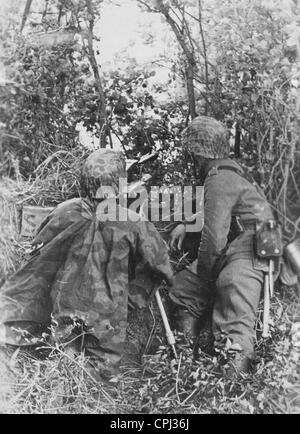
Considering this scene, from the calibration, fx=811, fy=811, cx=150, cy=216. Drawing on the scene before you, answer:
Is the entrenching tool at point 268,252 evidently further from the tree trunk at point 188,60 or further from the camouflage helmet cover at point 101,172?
the tree trunk at point 188,60

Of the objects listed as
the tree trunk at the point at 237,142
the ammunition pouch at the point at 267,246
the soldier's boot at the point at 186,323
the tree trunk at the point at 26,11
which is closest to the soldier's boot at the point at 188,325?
the soldier's boot at the point at 186,323

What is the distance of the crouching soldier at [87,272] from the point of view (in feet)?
16.5

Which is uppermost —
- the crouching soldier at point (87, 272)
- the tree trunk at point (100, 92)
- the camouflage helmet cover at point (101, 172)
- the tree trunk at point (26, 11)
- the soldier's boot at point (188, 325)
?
the tree trunk at point (26, 11)

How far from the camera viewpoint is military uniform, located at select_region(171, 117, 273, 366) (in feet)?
16.3

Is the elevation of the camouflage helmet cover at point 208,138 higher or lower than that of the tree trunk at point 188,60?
lower

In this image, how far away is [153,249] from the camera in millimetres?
5102

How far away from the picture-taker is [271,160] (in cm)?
549

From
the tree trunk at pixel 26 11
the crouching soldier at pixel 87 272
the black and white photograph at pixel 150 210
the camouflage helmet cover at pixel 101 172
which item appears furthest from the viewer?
the tree trunk at pixel 26 11

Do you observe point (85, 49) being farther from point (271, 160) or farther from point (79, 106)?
point (271, 160)

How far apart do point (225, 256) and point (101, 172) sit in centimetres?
95

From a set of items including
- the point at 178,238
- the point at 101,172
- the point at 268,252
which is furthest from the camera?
the point at 178,238

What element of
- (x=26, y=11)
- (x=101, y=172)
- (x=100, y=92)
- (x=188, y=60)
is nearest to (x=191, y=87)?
(x=188, y=60)

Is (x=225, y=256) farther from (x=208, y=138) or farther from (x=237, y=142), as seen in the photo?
(x=237, y=142)

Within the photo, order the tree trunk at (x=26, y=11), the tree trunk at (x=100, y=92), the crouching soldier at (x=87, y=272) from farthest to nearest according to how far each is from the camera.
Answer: the tree trunk at (x=100, y=92) < the tree trunk at (x=26, y=11) < the crouching soldier at (x=87, y=272)
